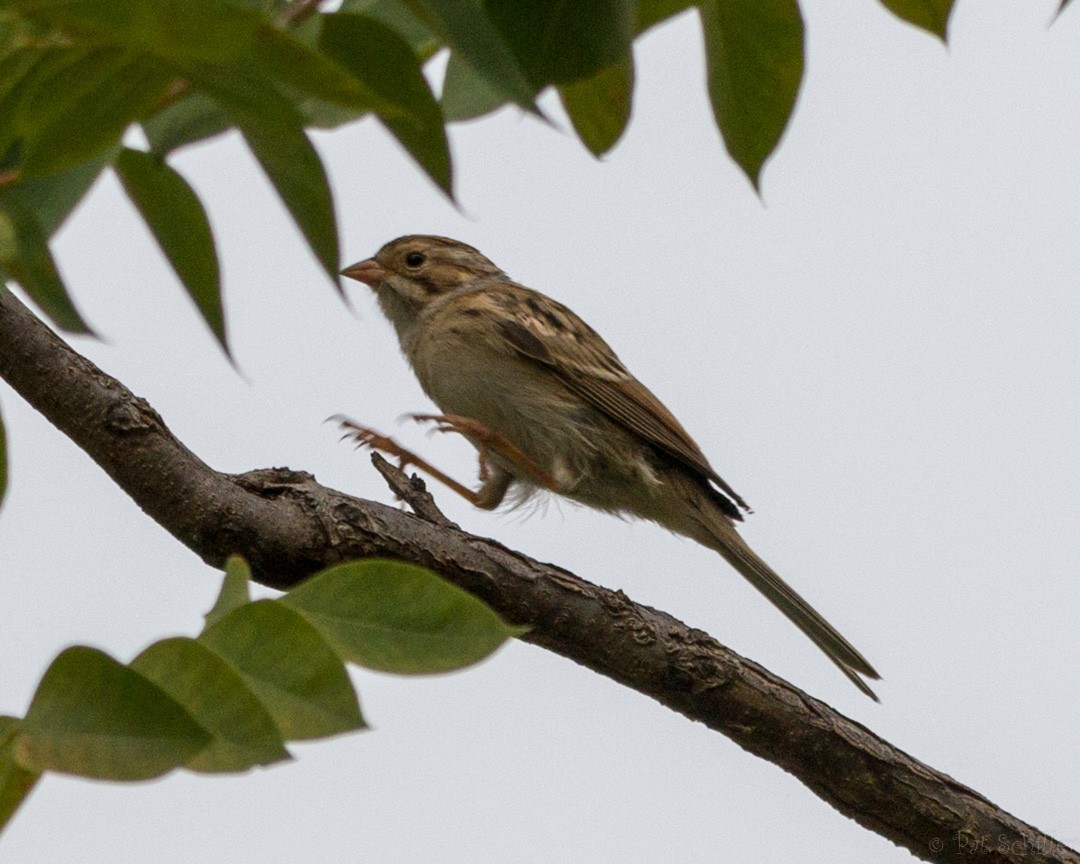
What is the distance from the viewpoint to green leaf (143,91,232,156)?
1.51 metres

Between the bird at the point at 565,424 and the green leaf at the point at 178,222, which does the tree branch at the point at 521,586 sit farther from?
the green leaf at the point at 178,222

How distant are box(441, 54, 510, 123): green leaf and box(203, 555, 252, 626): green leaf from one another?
684 mm

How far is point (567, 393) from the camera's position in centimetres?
586

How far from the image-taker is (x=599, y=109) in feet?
5.83

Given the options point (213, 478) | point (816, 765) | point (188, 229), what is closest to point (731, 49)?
point (188, 229)

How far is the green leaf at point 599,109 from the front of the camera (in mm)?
1756

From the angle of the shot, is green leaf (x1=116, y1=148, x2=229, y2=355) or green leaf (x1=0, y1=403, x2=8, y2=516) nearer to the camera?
green leaf (x1=0, y1=403, x2=8, y2=516)

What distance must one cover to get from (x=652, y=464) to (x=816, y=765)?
2.12 meters

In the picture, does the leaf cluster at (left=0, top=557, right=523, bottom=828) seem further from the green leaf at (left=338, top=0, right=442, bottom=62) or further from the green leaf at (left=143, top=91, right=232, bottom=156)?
the green leaf at (left=338, top=0, right=442, bottom=62)

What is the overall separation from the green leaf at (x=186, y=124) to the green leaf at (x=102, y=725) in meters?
0.54

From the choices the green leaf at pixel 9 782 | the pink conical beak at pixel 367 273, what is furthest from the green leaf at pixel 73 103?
the pink conical beak at pixel 367 273

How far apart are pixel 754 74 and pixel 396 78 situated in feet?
1.52

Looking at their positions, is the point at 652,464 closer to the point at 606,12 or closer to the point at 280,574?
the point at 280,574

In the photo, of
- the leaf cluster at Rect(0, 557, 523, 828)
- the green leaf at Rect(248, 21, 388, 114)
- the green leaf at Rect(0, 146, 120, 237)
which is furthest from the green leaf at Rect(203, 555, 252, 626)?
the green leaf at Rect(248, 21, 388, 114)
